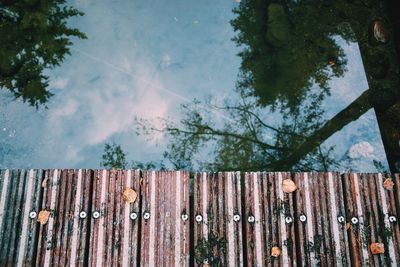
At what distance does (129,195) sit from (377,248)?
3493 millimetres

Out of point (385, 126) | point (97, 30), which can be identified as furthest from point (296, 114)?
point (97, 30)

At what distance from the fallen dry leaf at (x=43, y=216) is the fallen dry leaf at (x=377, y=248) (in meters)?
4.46

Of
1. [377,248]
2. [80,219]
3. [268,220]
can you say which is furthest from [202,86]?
[377,248]

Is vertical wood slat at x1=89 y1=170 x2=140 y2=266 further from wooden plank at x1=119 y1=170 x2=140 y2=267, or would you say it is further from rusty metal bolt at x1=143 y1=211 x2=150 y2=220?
rusty metal bolt at x1=143 y1=211 x2=150 y2=220

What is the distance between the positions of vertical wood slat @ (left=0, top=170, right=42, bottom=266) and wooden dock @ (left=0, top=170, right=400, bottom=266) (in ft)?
0.04

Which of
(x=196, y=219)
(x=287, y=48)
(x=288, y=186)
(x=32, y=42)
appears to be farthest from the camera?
(x=287, y=48)

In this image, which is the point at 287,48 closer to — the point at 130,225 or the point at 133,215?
the point at 133,215

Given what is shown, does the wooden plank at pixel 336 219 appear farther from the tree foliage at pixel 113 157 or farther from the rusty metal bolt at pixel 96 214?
the tree foliage at pixel 113 157

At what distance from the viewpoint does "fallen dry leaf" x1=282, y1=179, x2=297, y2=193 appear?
218 inches

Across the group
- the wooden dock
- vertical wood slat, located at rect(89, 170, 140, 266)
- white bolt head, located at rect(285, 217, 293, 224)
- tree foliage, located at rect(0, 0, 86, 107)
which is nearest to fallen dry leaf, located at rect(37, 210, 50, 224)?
the wooden dock

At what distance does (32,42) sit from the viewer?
296 inches

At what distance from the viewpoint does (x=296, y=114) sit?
7266 mm

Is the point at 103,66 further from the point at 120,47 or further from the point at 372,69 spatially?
the point at 372,69

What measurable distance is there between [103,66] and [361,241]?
5.37m
